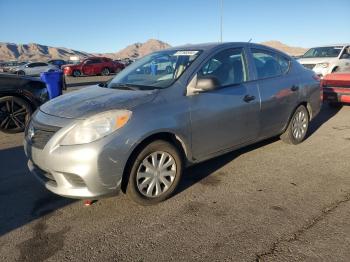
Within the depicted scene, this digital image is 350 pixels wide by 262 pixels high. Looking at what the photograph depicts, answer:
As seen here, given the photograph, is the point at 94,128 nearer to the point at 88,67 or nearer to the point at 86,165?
the point at 86,165

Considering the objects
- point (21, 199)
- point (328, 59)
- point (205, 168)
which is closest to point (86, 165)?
point (21, 199)

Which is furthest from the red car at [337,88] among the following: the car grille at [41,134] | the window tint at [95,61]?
the window tint at [95,61]

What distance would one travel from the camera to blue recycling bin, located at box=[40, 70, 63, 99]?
907 centimetres

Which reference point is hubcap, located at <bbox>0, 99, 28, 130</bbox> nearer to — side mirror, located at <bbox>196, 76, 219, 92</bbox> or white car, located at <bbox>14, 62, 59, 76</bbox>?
side mirror, located at <bbox>196, 76, 219, 92</bbox>

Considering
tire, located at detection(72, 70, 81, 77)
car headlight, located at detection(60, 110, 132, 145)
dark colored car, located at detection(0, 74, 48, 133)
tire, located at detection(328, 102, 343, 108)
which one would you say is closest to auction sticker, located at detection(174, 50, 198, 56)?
car headlight, located at detection(60, 110, 132, 145)

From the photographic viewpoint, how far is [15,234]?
3.15 meters

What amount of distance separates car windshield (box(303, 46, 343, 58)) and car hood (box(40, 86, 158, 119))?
12.0m

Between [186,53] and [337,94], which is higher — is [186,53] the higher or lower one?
the higher one

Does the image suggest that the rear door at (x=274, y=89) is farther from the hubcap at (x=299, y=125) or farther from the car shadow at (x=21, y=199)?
the car shadow at (x=21, y=199)

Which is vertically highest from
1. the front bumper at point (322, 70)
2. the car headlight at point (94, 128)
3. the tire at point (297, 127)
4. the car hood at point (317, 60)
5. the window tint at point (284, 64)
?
the window tint at point (284, 64)

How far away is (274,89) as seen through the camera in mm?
4871

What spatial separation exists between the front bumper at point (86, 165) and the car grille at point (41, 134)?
5 centimetres

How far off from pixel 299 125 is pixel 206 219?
3.02 meters

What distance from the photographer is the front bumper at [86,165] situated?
3.15 meters
